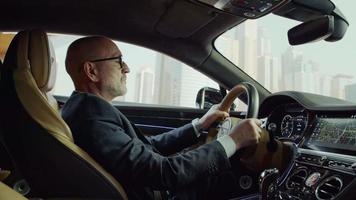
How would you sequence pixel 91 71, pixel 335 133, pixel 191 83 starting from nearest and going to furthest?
pixel 335 133 → pixel 91 71 → pixel 191 83

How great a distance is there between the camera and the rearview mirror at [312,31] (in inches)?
64.6

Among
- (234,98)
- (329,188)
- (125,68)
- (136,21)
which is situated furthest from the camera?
(136,21)

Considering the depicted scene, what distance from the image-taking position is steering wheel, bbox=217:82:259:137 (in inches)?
61.5

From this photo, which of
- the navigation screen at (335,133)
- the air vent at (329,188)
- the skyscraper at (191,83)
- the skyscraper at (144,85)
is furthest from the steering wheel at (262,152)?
the skyscraper at (144,85)

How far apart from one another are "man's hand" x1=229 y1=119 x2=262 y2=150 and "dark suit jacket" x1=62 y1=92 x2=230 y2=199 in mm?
74

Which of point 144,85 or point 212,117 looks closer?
point 212,117

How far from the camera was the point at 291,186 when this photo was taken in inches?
54.2

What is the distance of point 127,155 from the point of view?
4.28ft

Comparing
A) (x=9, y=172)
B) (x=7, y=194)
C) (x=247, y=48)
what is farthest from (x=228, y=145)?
(x=247, y=48)

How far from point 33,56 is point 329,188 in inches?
45.4

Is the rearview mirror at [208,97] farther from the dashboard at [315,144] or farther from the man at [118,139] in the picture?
the man at [118,139]

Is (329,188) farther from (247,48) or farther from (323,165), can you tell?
(247,48)

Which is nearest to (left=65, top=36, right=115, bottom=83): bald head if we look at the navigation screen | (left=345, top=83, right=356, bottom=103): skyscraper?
the navigation screen

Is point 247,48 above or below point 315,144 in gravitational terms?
above
